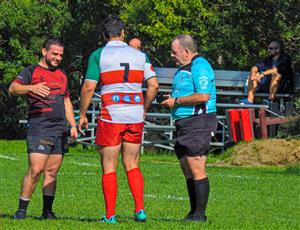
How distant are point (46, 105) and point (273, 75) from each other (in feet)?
43.9

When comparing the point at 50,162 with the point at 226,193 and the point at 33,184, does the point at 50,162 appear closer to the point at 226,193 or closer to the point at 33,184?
the point at 33,184

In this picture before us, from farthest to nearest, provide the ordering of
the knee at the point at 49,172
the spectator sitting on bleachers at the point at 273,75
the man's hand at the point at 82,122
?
the spectator sitting on bleachers at the point at 273,75
the knee at the point at 49,172
the man's hand at the point at 82,122

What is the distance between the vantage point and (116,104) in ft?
37.1

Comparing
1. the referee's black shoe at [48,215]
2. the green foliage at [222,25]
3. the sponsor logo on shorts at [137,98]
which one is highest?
the green foliage at [222,25]

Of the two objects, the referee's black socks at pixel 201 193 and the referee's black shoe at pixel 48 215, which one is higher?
the referee's black socks at pixel 201 193

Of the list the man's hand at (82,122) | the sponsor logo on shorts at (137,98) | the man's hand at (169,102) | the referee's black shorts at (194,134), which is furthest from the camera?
the referee's black shorts at (194,134)

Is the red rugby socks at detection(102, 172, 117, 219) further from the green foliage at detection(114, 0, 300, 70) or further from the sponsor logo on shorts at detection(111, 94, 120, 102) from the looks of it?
the green foliage at detection(114, 0, 300, 70)

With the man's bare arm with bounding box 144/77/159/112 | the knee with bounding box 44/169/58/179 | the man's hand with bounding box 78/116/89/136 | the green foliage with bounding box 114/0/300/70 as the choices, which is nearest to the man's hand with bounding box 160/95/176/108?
the man's bare arm with bounding box 144/77/159/112

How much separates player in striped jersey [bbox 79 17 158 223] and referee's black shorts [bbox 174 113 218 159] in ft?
1.85

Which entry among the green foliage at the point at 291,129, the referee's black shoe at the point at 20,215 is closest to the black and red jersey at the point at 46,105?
the referee's black shoe at the point at 20,215

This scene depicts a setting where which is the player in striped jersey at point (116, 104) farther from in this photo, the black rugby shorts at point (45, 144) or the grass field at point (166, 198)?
the black rugby shorts at point (45, 144)

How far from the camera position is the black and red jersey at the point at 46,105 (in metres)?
11.9

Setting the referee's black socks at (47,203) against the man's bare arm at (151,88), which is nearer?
the man's bare arm at (151,88)

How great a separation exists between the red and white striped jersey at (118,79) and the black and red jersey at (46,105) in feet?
2.25
